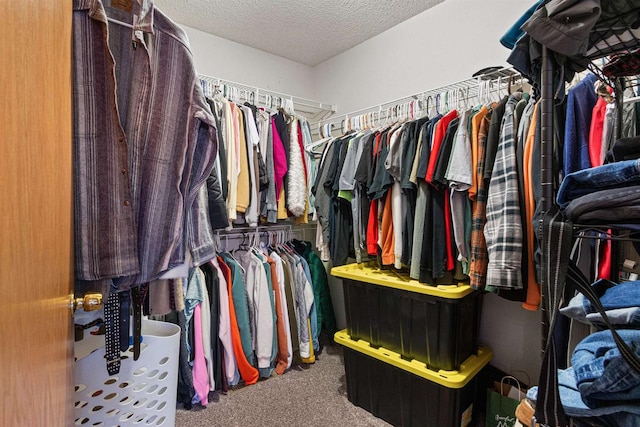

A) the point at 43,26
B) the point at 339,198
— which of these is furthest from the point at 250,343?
the point at 43,26

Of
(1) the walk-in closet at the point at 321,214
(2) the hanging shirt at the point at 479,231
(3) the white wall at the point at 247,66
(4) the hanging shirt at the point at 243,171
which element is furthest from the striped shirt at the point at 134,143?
(3) the white wall at the point at 247,66

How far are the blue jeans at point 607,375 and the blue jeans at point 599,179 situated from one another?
24cm

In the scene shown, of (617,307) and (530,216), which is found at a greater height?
(530,216)

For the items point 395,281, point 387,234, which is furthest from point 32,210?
point 387,234

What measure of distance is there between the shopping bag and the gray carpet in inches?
20.4

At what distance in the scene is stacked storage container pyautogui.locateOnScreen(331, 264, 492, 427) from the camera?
1.47 metres

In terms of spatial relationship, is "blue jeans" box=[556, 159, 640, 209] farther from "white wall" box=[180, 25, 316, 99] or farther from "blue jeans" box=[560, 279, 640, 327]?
"white wall" box=[180, 25, 316, 99]

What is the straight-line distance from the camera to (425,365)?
1539 millimetres

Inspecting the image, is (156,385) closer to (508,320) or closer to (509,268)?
(509,268)

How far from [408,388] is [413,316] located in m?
0.36

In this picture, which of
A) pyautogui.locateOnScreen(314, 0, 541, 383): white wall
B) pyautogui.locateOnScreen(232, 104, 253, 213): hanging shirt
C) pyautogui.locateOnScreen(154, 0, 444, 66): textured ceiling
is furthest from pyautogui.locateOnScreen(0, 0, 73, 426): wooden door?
pyautogui.locateOnScreen(314, 0, 541, 383): white wall

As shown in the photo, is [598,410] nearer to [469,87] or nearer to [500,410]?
[500,410]

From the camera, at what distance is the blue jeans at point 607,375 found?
48cm

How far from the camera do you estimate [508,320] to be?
1.80 meters
